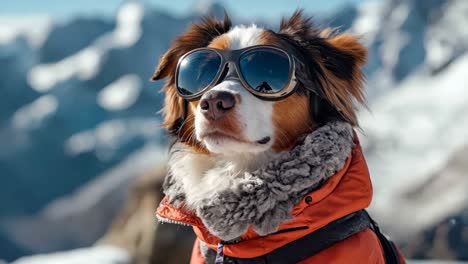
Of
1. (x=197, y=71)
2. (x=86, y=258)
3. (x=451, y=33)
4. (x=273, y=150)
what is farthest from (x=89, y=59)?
(x=273, y=150)

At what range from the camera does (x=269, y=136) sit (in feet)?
5.85

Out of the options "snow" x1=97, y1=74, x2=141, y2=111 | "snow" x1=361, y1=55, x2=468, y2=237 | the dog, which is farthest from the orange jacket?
"snow" x1=97, y1=74, x2=141, y2=111

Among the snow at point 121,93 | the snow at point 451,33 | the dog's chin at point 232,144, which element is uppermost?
the dog's chin at point 232,144

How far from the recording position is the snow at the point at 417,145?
6391 mm

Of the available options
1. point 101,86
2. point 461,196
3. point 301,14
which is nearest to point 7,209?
point 101,86

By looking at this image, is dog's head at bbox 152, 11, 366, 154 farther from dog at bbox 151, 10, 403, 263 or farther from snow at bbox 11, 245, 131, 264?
snow at bbox 11, 245, 131, 264

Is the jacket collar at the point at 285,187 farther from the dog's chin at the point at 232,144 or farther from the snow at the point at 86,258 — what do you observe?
the snow at the point at 86,258

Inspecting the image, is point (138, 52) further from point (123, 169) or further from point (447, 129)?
point (447, 129)

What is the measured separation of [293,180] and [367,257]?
309mm

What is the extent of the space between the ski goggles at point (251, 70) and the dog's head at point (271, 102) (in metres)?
0.03

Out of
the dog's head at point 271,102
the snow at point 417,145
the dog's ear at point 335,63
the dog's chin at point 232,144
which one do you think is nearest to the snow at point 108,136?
the snow at point 417,145

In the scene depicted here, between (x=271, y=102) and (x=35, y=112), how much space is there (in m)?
57.0

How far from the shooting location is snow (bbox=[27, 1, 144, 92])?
57594 mm

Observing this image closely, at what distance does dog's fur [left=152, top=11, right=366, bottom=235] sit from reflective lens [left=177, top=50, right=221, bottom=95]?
0.06 meters
